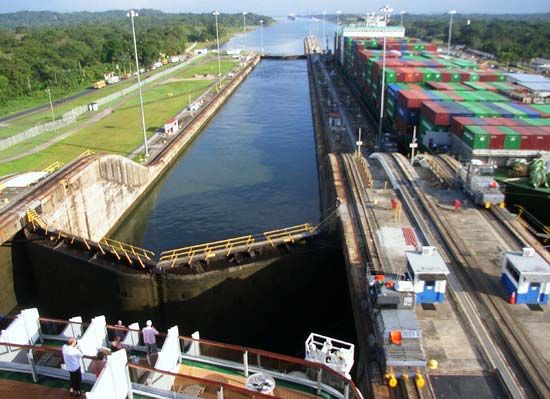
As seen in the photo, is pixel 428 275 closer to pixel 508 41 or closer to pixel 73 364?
pixel 73 364

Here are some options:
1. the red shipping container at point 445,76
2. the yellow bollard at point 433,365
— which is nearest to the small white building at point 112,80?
the red shipping container at point 445,76

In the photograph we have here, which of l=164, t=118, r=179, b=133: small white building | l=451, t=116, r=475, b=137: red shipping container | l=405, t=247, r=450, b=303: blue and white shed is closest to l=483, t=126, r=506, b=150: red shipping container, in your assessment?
l=451, t=116, r=475, b=137: red shipping container

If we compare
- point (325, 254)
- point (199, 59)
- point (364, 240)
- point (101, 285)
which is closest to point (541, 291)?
point (364, 240)

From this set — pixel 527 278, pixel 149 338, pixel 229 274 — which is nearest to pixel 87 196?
pixel 229 274

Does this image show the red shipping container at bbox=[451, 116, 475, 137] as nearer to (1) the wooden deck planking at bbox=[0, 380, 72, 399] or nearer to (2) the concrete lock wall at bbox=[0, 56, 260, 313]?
(2) the concrete lock wall at bbox=[0, 56, 260, 313]

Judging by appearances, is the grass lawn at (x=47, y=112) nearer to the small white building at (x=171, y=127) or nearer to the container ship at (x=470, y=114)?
the small white building at (x=171, y=127)

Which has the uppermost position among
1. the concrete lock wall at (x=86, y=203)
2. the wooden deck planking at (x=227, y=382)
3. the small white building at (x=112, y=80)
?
the wooden deck planking at (x=227, y=382)

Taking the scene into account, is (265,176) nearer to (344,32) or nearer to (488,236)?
(488,236)
